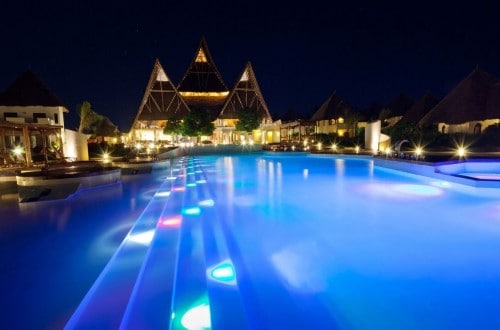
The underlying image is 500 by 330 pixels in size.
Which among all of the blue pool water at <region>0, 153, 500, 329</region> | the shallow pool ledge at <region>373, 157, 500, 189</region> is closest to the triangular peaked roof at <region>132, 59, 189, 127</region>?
the shallow pool ledge at <region>373, 157, 500, 189</region>

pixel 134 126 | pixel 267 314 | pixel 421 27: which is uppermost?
pixel 421 27

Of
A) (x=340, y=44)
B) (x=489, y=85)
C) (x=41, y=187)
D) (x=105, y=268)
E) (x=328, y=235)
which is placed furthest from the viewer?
(x=340, y=44)

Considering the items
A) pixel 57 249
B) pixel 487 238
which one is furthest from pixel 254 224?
pixel 487 238

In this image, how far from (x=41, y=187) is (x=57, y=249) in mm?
4642

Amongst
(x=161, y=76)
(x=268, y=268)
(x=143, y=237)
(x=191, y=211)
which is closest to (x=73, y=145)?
(x=191, y=211)

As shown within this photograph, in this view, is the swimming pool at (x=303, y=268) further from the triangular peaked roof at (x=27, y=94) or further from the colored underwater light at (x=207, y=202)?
the triangular peaked roof at (x=27, y=94)

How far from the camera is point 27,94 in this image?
64.4 ft

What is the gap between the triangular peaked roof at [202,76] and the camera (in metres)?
41.5

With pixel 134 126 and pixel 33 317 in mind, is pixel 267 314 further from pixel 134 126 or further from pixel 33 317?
pixel 134 126

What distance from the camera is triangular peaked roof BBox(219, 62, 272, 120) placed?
119 feet

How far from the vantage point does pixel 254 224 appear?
5.24 m

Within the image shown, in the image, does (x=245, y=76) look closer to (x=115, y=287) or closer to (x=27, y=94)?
(x=27, y=94)

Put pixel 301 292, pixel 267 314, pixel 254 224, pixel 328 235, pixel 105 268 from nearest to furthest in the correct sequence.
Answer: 1. pixel 267 314
2. pixel 301 292
3. pixel 105 268
4. pixel 328 235
5. pixel 254 224

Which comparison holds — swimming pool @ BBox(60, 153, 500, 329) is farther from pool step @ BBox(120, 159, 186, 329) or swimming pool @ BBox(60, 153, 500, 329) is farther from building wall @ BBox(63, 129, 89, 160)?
building wall @ BBox(63, 129, 89, 160)
